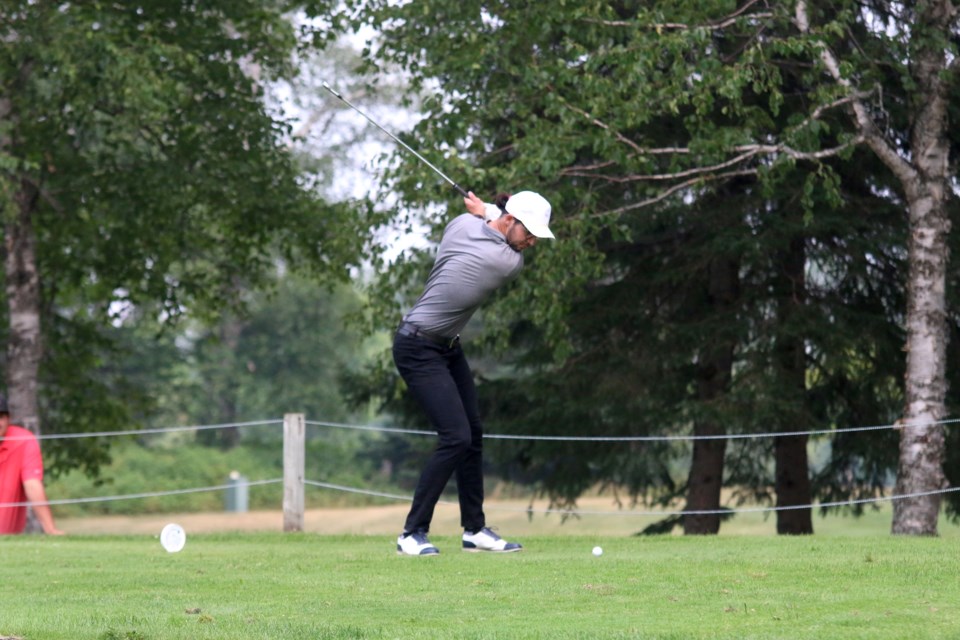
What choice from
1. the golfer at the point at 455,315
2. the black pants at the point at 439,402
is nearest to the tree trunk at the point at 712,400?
the black pants at the point at 439,402

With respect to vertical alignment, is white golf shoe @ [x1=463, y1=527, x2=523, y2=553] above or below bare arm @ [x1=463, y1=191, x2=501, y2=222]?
below

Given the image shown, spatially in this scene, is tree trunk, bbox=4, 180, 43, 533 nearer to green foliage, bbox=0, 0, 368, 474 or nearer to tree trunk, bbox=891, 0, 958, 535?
green foliage, bbox=0, 0, 368, 474

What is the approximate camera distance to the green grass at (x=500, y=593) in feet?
17.4

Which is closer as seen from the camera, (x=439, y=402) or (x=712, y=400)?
(x=439, y=402)

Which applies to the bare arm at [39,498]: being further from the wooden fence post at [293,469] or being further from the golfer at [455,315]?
the golfer at [455,315]

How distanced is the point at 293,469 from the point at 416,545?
148 inches

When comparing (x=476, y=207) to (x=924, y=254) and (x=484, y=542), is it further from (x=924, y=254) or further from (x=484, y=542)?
(x=924, y=254)

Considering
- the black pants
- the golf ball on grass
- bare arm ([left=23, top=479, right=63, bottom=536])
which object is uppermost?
the black pants

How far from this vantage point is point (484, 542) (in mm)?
8336

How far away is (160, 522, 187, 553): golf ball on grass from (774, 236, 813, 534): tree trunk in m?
6.63

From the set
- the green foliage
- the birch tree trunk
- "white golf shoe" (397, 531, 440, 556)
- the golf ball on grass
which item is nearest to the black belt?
"white golf shoe" (397, 531, 440, 556)

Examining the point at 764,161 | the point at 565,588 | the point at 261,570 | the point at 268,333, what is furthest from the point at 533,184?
the point at 268,333

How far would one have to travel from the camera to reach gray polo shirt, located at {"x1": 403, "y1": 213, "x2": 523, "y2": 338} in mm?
7512

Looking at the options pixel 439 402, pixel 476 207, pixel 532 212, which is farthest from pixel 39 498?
pixel 532 212
